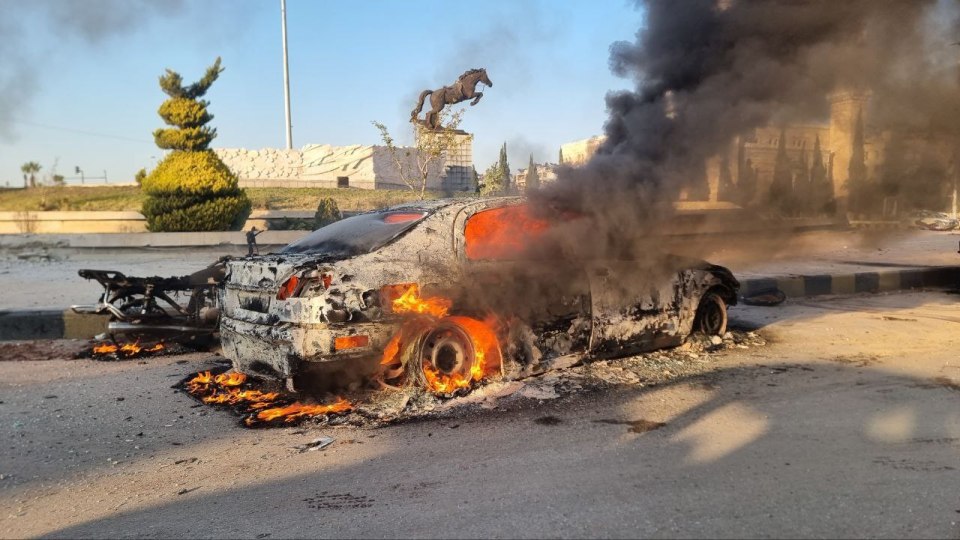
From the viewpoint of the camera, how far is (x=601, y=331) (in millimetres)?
5023

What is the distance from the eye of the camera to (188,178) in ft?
50.6

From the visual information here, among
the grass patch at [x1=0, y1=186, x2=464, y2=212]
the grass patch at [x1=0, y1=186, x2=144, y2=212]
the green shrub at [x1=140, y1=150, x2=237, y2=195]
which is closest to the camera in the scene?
the green shrub at [x1=140, y1=150, x2=237, y2=195]

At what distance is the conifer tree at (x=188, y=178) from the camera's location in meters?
15.5

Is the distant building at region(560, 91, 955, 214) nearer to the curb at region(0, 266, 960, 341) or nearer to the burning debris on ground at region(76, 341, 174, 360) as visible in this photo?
the curb at region(0, 266, 960, 341)

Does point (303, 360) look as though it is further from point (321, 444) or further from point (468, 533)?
point (468, 533)

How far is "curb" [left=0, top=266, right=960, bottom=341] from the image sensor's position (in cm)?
711

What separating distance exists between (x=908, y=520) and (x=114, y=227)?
1913cm

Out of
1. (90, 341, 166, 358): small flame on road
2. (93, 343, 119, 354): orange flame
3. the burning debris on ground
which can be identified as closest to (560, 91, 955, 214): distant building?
the burning debris on ground

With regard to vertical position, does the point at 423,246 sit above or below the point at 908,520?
above

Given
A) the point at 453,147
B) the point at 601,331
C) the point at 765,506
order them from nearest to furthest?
the point at 765,506, the point at 601,331, the point at 453,147

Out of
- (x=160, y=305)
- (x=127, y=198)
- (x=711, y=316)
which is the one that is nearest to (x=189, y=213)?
(x=127, y=198)

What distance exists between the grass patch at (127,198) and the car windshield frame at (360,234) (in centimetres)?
1591

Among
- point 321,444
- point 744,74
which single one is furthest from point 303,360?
point 744,74

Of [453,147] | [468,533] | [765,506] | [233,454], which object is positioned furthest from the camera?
[453,147]
